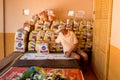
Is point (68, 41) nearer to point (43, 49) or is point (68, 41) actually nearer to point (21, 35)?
point (43, 49)

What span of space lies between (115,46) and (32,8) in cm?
272

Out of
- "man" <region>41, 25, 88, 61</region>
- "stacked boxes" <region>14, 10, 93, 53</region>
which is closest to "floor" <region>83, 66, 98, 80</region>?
"man" <region>41, 25, 88, 61</region>

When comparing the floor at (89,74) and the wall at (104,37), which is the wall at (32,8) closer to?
the wall at (104,37)

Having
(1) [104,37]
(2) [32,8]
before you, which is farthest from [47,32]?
(1) [104,37]

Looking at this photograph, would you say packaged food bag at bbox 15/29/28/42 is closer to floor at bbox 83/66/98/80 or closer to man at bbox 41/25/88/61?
man at bbox 41/25/88/61

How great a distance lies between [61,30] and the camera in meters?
4.33

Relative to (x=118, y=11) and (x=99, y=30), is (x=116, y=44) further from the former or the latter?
(x=99, y=30)

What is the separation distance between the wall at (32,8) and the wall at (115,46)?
1866mm

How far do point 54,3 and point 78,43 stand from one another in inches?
48.9

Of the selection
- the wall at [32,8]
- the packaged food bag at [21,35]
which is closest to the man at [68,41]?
the wall at [32,8]

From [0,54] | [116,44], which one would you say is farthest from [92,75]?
[0,54]

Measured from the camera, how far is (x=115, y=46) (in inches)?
114

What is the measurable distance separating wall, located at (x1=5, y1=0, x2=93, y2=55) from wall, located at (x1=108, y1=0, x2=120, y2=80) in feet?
6.12

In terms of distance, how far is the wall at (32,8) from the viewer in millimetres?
4832
